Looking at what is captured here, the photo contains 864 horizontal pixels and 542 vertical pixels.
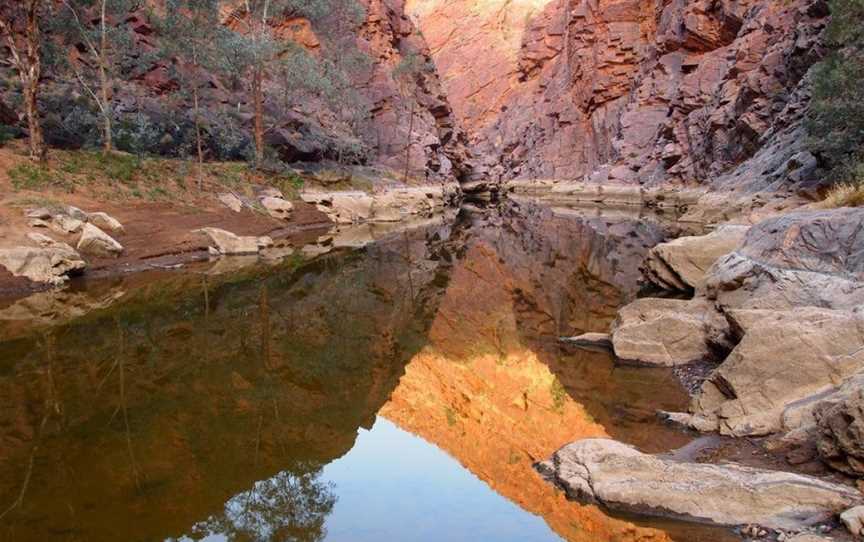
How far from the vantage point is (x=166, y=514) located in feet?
19.6

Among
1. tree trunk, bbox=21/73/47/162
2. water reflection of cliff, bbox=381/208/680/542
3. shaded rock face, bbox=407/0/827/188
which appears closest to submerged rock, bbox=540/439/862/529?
water reflection of cliff, bbox=381/208/680/542

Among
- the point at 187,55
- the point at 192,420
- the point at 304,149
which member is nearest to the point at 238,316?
the point at 192,420

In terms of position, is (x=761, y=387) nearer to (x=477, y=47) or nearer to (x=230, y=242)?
(x=230, y=242)

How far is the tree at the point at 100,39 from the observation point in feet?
81.2

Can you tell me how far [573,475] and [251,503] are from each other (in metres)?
3.20

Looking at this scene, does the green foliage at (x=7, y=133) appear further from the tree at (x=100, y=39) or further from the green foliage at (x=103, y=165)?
the tree at (x=100, y=39)

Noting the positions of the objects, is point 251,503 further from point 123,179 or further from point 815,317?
point 123,179

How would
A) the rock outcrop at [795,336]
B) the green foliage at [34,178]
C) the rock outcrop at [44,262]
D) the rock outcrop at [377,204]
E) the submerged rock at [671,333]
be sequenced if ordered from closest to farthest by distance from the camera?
1. the rock outcrop at [795,336]
2. the submerged rock at [671,333]
3. the rock outcrop at [44,262]
4. the green foliage at [34,178]
5. the rock outcrop at [377,204]

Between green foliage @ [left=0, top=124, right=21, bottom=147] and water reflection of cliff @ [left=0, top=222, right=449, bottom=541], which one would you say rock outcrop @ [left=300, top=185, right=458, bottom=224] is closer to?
green foliage @ [left=0, top=124, right=21, bottom=147]

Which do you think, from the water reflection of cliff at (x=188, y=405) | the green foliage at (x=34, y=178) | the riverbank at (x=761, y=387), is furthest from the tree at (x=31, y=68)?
the riverbank at (x=761, y=387)

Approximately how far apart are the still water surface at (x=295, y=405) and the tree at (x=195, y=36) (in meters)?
14.3

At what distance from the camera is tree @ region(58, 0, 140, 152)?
2475 cm

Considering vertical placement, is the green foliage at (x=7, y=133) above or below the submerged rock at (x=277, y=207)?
above

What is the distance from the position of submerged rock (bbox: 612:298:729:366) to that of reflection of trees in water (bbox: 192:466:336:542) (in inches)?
242
